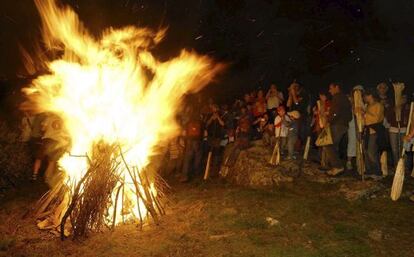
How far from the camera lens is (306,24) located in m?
20.5

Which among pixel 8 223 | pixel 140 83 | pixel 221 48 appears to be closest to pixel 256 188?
pixel 140 83

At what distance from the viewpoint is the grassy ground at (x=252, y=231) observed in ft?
23.0

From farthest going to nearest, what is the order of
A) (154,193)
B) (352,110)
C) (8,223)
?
(352,110) < (154,193) < (8,223)

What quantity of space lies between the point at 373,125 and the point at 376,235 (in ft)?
12.4

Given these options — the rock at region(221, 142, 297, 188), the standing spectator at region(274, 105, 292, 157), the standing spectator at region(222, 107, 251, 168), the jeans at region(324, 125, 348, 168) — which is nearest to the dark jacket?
the jeans at region(324, 125, 348, 168)

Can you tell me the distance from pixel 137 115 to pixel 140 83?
0.80m

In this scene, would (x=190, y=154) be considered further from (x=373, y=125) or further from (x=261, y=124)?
(x=373, y=125)

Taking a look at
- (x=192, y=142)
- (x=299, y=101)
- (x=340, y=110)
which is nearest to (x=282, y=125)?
(x=299, y=101)

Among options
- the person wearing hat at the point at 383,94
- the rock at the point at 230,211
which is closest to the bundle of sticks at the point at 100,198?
the rock at the point at 230,211

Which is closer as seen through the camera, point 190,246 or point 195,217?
point 190,246

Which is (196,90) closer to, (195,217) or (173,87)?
(173,87)

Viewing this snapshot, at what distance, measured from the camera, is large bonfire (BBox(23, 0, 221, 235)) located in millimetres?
8562

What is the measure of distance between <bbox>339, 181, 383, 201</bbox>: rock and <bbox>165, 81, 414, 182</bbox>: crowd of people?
2.72 feet

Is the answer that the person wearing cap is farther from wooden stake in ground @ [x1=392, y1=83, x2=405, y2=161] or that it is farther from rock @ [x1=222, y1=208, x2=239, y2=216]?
rock @ [x1=222, y1=208, x2=239, y2=216]
